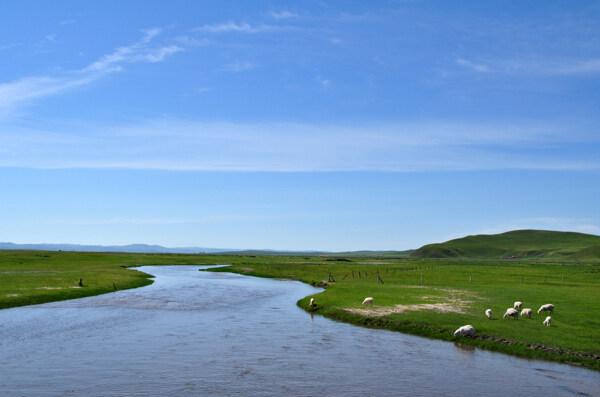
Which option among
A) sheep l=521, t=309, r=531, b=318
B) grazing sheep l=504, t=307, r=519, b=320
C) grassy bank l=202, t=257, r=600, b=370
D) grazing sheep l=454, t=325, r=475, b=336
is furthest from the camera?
sheep l=521, t=309, r=531, b=318

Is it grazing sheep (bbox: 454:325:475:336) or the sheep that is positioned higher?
the sheep

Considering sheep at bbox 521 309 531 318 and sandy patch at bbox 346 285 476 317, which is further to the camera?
sandy patch at bbox 346 285 476 317

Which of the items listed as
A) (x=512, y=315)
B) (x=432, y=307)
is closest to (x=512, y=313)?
(x=512, y=315)

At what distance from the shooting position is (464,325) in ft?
124

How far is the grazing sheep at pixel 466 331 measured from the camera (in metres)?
34.7

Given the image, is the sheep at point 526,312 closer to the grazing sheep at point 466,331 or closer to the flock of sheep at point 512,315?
the flock of sheep at point 512,315

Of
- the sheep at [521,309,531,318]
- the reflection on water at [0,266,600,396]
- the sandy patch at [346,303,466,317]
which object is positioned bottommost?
the reflection on water at [0,266,600,396]

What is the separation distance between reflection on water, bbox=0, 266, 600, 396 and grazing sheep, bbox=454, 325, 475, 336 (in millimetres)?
1711

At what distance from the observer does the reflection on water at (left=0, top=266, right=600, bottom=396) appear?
77.5 feet

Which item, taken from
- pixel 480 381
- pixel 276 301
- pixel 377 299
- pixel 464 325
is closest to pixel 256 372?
pixel 480 381

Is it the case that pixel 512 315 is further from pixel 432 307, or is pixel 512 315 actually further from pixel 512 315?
pixel 432 307

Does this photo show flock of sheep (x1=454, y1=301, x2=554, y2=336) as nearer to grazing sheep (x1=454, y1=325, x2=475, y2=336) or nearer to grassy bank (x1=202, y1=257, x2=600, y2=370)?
grazing sheep (x1=454, y1=325, x2=475, y2=336)

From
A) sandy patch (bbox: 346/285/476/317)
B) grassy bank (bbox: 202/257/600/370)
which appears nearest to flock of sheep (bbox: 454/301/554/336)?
grassy bank (bbox: 202/257/600/370)

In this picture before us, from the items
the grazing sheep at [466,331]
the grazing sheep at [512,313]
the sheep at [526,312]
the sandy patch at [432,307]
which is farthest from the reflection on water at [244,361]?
the sheep at [526,312]
